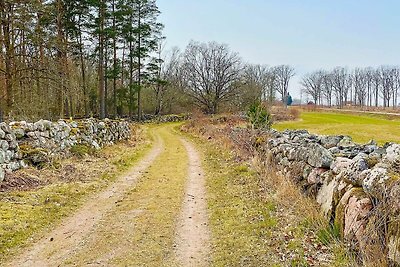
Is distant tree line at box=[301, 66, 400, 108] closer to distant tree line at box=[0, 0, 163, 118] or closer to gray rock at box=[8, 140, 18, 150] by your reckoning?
distant tree line at box=[0, 0, 163, 118]

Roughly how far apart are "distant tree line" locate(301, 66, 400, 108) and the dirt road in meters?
81.9

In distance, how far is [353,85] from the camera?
87.0 m

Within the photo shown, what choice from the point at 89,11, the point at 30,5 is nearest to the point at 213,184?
the point at 30,5

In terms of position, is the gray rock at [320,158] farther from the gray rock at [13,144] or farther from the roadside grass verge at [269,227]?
the gray rock at [13,144]

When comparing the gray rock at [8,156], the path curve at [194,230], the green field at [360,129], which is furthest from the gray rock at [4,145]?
the green field at [360,129]

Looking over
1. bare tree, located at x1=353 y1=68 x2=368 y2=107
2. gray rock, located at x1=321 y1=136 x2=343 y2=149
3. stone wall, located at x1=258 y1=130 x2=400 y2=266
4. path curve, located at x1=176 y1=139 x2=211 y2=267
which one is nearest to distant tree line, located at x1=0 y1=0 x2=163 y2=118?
path curve, located at x1=176 y1=139 x2=211 y2=267

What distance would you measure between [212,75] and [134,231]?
38856 mm

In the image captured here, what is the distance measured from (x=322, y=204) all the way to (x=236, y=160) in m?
7.29

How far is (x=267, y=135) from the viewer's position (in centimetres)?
1367

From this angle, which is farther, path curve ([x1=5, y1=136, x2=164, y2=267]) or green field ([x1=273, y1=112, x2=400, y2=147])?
green field ([x1=273, y1=112, x2=400, y2=147])

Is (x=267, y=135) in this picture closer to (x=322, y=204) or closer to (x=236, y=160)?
(x=236, y=160)

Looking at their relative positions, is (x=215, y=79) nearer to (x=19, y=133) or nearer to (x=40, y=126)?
(x=40, y=126)

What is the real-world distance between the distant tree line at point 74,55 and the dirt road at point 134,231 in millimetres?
→ 8731

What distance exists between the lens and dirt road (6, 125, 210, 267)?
4777mm
